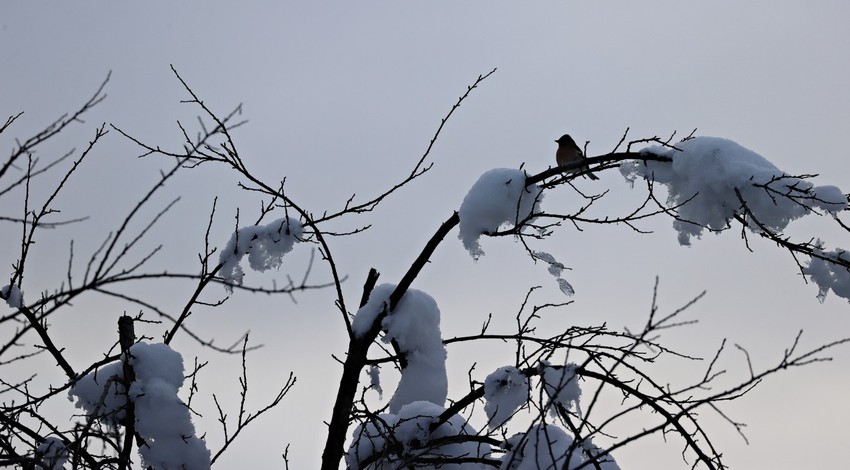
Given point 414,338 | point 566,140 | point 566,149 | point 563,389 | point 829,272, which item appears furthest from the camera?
point 566,140

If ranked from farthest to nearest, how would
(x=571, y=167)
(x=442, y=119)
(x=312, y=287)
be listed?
(x=442, y=119) < (x=571, y=167) < (x=312, y=287)

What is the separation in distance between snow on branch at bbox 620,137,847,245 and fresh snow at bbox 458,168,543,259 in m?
0.67

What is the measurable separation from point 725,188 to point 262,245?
2651mm

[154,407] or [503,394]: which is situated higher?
[154,407]

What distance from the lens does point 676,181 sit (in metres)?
3.92

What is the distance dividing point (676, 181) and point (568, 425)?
4.71 feet

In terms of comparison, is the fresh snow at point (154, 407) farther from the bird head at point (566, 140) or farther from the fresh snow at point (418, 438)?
the bird head at point (566, 140)

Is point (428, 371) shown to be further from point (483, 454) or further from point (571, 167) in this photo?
point (571, 167)

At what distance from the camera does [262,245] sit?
4492 millimetres

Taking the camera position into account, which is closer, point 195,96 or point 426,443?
point 426,443

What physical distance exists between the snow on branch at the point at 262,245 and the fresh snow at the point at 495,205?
1.10 m

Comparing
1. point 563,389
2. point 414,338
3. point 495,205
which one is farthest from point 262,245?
point 563,389

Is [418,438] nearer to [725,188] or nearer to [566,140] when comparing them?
[725,188]

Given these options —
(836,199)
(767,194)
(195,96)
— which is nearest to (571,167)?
(767,194)
